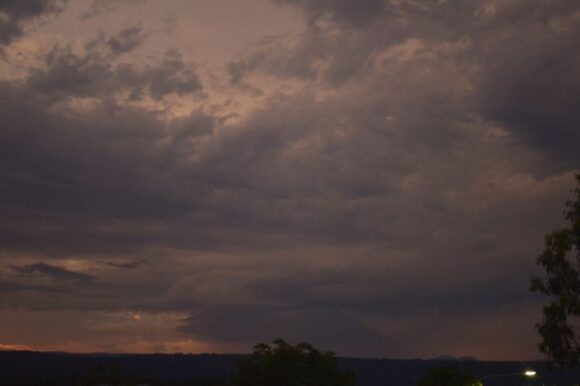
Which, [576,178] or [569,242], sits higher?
[576,178]

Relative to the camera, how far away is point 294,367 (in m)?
69.4

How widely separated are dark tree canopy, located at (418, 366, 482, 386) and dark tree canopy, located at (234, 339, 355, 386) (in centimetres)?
2007

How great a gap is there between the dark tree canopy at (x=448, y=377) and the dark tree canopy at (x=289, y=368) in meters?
20.1

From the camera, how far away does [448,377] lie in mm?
89938

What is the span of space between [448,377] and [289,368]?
3004 cm

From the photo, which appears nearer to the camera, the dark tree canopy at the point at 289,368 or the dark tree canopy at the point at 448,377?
the dark tree canopy at the point at 289,368

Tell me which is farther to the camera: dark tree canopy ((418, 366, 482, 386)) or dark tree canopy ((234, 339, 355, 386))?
dark tree canopy ((418, 366, 482, 386))

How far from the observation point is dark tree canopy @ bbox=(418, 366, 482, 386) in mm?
86438

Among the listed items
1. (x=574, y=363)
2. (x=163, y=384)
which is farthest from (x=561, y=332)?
(x=163, y=384)

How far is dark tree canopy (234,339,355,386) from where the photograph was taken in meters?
67.4

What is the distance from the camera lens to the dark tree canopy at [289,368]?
67.4m

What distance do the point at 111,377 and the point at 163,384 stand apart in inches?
3495

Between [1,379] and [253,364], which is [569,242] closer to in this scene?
[253,364]

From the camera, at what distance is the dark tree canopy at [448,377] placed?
8644 centimetres
